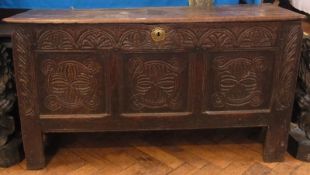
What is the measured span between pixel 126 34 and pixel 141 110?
32 centimetres

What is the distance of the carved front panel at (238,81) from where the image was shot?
4.35 feet

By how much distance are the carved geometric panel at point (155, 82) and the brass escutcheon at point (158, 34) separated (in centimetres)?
7

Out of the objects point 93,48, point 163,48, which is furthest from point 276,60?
point 93,48

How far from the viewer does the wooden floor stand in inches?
56.8

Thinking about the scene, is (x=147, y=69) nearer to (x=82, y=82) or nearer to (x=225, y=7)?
(x=82, y=82)

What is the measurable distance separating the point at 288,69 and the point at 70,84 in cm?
87

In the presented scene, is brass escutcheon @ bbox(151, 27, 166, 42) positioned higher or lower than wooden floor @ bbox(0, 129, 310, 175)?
higher

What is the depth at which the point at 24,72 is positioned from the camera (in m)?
1.28

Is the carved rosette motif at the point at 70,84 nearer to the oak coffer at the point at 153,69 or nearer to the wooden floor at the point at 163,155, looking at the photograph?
the oak coffer at the point at 153,69

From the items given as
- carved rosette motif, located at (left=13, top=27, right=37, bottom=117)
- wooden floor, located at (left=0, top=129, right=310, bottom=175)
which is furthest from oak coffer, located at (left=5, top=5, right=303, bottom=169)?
wooden floor, located at (left=0, top=129, right=310, bottom=175)

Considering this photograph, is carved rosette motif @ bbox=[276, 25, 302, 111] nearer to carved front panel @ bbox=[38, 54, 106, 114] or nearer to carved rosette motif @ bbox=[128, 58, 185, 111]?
carved rosette motif @ bbox=[128, 58, 185, 111]

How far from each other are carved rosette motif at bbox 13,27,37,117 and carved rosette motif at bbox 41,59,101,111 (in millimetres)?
51

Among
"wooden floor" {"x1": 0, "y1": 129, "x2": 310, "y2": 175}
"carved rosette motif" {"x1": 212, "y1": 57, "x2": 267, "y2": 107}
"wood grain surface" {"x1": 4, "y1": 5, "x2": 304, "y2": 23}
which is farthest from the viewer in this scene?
"wooden floor" {"x1": 0, "y1": 129, "x2": 310, "y2": 175}

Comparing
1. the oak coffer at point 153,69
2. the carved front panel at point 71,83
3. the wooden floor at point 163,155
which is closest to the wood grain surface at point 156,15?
the oak coffer at point 153,69
